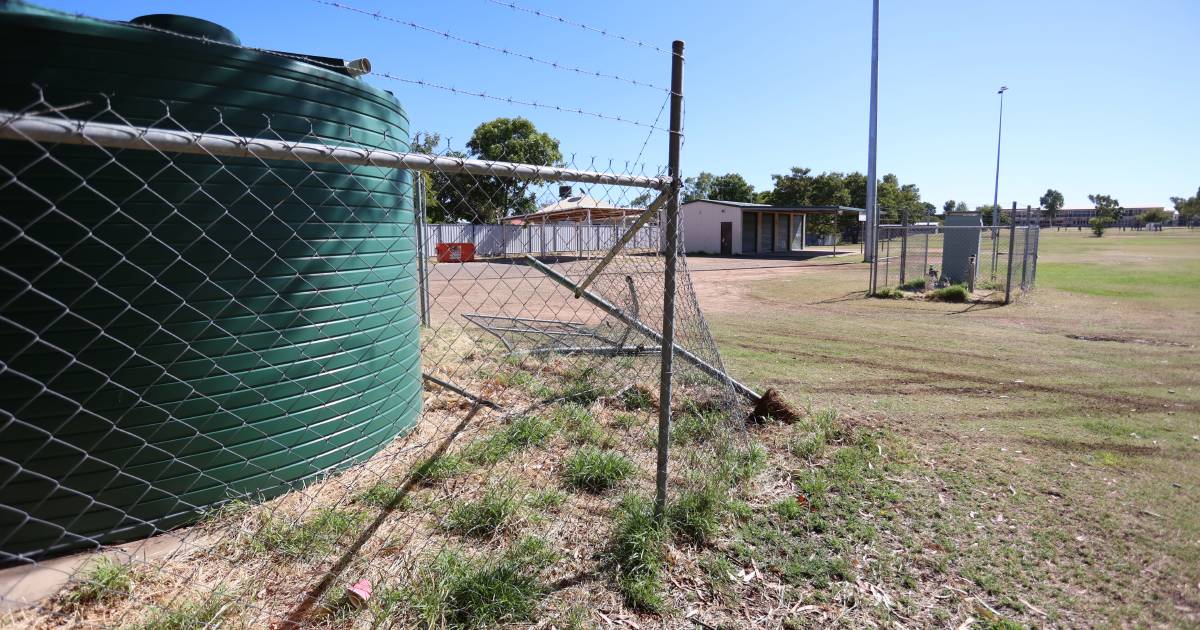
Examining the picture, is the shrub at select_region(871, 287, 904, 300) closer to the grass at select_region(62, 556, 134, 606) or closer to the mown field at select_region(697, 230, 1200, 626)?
the mown field at select_region(697, 230, 1200, 626)

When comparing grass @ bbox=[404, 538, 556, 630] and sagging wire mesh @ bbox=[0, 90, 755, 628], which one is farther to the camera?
sagging wire mesh @ bbox=[0, 90, 755, 628]

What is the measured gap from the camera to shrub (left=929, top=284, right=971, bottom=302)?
13.7 meters

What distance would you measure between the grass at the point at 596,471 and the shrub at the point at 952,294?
1278 centimetres

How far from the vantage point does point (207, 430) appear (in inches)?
123

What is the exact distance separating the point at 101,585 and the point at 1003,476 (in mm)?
5067

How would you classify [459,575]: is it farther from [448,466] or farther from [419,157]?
[419,157]

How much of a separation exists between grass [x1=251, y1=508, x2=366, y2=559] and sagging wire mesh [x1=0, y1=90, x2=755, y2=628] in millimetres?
12

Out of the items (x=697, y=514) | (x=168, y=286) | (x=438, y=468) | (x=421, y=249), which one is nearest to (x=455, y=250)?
(x=421, y=249)

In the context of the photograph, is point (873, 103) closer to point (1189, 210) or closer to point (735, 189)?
point (735, 189)

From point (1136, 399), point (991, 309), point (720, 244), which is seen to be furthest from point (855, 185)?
point (1136, 399)

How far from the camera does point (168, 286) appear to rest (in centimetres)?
294

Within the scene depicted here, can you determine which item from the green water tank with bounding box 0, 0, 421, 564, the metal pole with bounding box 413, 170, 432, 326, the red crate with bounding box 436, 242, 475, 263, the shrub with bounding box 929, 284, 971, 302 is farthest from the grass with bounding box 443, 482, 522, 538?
the shrub with bounding box 929, 284, 971, 302

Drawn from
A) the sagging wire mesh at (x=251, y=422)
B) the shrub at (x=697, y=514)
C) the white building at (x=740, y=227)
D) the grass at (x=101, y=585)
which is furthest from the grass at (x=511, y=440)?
the white building at (x=740, y=227)

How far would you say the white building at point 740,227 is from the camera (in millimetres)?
40094
